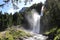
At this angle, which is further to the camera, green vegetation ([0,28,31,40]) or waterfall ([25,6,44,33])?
waterfall ([25,6,44,33])

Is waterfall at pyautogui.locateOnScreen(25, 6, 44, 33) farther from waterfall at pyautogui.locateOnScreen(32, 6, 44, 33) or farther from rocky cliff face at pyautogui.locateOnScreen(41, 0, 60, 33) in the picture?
rocky cliff face at pyautogui.locateOnScreen(41, 0, 60, 33)

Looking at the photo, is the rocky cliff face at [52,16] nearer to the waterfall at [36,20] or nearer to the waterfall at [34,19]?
the waterfall at [36,20]

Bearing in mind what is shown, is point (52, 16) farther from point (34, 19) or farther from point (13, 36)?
point (34, 19)

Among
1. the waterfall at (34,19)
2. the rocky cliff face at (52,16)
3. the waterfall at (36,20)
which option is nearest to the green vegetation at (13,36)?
the rocky cliff face at (52,16)

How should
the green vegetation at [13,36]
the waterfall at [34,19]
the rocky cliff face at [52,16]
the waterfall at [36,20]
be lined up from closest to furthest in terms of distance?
the green vegetation at [13,36], the rocky cliff face at [52,16], the waterfall at [36,20], the waterfall at [34,19]

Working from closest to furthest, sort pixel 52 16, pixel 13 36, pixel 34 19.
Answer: pixel 13 36, pixel 52 16, pixel 34 19

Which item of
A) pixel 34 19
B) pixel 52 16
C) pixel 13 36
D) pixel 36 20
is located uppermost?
pixel 52 16

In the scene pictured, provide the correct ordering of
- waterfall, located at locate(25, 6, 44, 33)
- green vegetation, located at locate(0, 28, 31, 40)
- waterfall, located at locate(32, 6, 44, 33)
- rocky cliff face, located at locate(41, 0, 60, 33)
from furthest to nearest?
1. waterfall, located at locate(25, 6, 44, 33)
2. waterfall, located at locate(32, 6, 44, 33)
3. rocky cliff face, located at locate(41, 0, 60, 33)
4. green vegetation, located at locate(0, 28, 31, 40)

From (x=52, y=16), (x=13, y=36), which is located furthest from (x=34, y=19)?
(x=13, y=36)

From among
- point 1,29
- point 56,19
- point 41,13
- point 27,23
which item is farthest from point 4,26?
point 56,19

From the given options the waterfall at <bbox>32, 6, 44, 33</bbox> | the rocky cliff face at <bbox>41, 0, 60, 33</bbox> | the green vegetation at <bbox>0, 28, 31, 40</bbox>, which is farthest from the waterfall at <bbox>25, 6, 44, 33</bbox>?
the green vegetation at <bbox>0, 28, 31, 40</bbox>

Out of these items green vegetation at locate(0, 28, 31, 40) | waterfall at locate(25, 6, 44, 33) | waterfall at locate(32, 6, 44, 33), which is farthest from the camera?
waterfall at locate(25, 6, 44, 33)

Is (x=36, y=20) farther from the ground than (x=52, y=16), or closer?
closer

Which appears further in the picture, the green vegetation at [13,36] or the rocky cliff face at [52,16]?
the rocky cliff face at [52,16]
